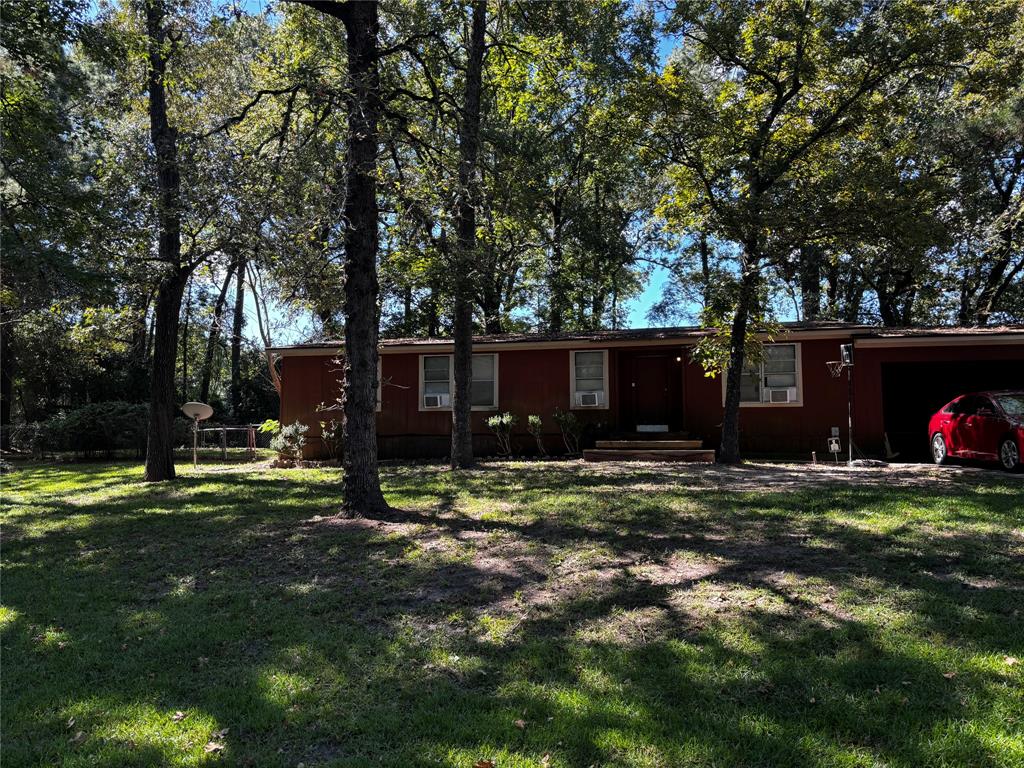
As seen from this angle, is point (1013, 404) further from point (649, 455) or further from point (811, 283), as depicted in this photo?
point (811, 283)

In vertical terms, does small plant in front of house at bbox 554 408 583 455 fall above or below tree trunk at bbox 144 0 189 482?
below

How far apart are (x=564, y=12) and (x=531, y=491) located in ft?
25.6

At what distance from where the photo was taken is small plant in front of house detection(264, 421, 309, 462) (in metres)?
14.0

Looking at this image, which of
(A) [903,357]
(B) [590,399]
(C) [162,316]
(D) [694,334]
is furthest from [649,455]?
(C) [162,316]

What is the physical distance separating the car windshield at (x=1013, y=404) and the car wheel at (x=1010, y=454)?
0.38m

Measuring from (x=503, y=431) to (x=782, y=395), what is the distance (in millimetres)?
5984

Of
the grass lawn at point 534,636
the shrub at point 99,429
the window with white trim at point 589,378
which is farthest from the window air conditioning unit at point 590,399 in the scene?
the shrub at point 99,429

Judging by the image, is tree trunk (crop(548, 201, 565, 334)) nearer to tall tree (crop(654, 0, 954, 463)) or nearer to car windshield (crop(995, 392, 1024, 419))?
tall tree (crop(654, 0, 954, 463))

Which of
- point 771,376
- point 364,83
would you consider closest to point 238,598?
point 364,83

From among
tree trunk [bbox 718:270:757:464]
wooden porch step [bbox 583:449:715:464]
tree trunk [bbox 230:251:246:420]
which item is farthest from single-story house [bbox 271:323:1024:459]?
tree trunk [bbox 230:251:246:420]

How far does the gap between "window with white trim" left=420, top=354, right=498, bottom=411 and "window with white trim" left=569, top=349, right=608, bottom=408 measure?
180 centimetres

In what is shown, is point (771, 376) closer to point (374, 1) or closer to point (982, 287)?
point (374, 1)

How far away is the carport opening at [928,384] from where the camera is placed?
607 inches

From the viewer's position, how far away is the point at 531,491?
28.3 feet
